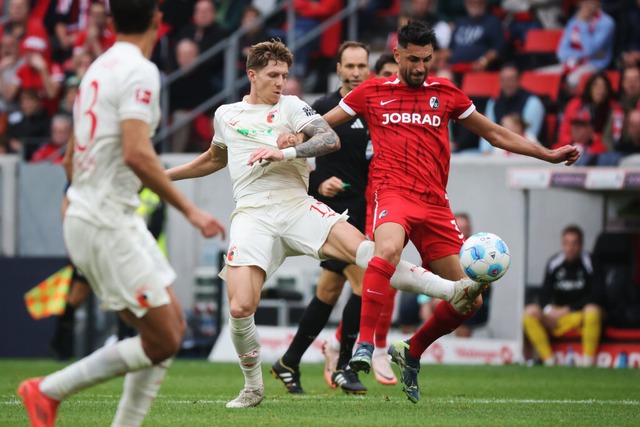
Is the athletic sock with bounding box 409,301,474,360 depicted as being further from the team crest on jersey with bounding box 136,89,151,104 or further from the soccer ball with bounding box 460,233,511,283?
the team crest on jersey with bounding box 136,89,151,104

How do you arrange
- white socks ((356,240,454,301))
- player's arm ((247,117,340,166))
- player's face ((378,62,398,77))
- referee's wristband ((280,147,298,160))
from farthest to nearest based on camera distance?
player's face ((378,62,398,77)) → white socks ((356,240,454,301)) → referee's wristband ((280,147,298,160)) → player's arm ((247,117,340,166))

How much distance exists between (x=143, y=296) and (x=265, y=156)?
2.12 m

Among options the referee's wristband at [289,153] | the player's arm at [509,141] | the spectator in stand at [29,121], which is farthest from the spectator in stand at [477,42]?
the referee's wristband at [289,153]

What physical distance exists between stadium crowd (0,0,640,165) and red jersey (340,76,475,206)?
578 cm

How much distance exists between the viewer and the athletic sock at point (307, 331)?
9.27m

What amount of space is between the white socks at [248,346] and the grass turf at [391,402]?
20cm

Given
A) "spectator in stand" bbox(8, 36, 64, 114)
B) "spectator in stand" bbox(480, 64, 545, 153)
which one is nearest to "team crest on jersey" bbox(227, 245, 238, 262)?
"spectator in stand" bbox(480, 64, 545, 153)

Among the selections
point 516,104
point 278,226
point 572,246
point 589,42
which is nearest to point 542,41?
point 589,42

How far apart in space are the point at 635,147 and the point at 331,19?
5.84 meters

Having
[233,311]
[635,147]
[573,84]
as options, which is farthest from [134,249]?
[573,84]

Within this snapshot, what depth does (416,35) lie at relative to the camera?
807 cm

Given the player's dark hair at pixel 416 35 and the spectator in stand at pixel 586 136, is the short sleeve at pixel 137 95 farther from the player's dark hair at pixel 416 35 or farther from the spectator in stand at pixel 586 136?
the spectator in stand at pixel 586 136

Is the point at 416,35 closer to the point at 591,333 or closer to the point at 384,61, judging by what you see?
the point at 384,61

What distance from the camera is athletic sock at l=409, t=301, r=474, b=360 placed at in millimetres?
8016
